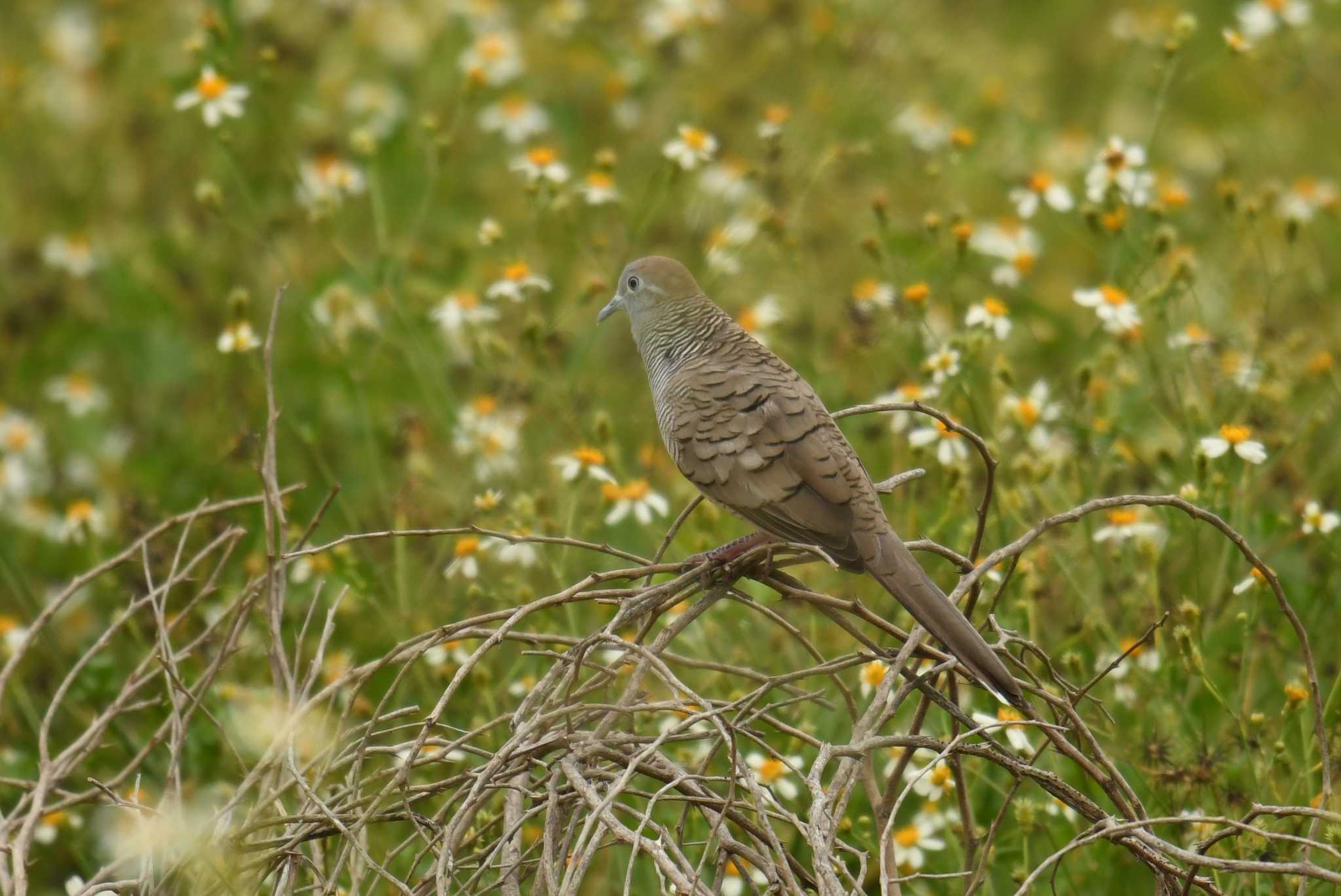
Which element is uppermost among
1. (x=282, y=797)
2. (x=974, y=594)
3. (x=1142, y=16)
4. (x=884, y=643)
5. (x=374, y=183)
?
(x=1142, y=16)

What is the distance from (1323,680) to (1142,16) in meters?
5.55

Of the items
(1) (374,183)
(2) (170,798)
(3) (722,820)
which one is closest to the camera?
(3) (722,820)

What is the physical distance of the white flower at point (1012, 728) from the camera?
11.3 ft

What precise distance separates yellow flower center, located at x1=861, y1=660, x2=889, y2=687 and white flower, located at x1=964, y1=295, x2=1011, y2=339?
1.11m

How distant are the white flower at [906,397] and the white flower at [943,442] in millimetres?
84

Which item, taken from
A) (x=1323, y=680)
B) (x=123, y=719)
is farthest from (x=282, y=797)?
(x=1323, y=680)

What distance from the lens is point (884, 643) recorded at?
4223mm

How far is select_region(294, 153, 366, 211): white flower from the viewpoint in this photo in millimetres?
5305

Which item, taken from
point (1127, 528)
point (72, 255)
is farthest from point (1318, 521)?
point (72, 255)

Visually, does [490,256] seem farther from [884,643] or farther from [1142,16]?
[1142,16]

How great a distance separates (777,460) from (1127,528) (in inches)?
40.2

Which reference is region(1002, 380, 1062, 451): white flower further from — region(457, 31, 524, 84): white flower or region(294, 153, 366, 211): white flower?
region(457, 31, 524, 84): white flower

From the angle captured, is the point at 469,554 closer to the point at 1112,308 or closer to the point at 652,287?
the point at 652,287

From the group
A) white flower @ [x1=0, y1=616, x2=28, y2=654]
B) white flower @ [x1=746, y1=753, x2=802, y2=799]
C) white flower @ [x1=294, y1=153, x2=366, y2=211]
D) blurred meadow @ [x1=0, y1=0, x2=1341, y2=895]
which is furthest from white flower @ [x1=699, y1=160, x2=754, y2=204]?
white flower @ [x1=0, y1=616, x2=28, y2=654]
